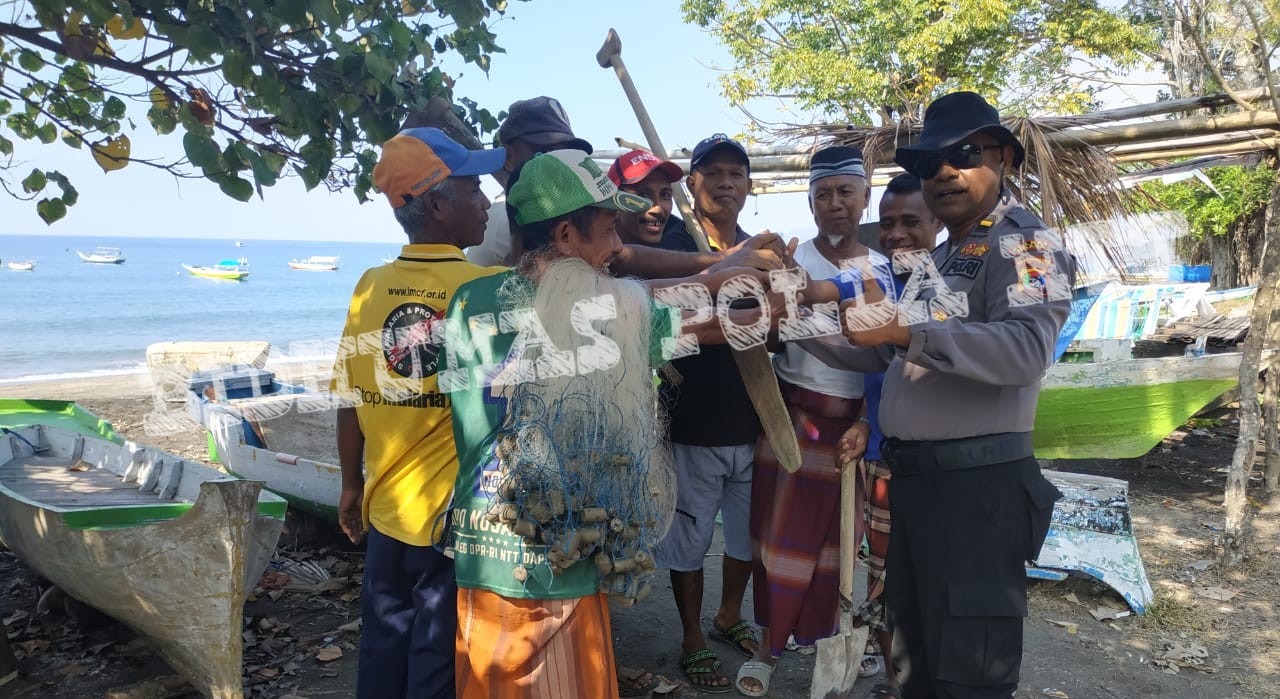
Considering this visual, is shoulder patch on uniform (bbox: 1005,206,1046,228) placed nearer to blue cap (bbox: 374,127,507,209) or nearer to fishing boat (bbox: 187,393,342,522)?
blue cap (bbox: 374,127,507,209)

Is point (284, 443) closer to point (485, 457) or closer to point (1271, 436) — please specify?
point (485, 457)

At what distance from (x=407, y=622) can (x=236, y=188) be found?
2083 millimetres

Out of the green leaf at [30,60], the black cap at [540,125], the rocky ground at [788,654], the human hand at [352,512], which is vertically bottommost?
the rocky ground at [788,654]

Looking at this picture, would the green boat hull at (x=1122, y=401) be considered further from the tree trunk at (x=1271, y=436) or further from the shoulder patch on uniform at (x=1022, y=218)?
the shoulder patch on uniform at (x=1022, y=218)

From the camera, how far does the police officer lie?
2.23m

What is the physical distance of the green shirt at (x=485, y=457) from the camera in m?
2.00

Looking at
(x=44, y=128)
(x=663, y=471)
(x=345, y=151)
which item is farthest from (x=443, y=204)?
(x=44, y=128)

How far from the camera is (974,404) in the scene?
2.39 meters

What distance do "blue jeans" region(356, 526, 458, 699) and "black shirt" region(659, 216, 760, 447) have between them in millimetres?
1300

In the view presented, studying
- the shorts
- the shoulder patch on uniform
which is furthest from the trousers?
the shorts

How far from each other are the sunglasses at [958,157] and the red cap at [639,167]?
50.9 inches

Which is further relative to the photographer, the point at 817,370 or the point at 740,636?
the point at 740,636

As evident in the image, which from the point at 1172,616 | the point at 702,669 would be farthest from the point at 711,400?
the point at 1172,616

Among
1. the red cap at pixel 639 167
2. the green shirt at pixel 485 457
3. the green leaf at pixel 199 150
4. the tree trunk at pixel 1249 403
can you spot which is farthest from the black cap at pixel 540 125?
the tree trunk at pixel 1249 403
